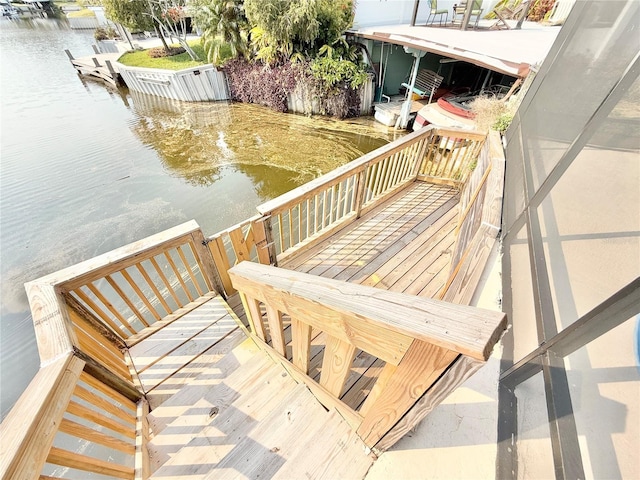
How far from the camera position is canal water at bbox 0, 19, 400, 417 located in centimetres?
505

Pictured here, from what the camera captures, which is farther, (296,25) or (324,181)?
(296,25)

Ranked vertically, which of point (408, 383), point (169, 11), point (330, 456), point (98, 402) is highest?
point (169, 11)

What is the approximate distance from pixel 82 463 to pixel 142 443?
542mm

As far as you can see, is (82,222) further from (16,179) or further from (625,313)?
(625,313)

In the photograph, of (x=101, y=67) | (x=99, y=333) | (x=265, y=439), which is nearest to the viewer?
(x=265, y=439)

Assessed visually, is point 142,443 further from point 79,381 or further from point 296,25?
point 296,25

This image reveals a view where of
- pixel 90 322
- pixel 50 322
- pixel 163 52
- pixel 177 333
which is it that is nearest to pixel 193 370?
pixel 177 333

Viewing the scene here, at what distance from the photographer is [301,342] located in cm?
132

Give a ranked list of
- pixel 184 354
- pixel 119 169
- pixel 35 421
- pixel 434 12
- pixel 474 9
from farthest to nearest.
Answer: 1. pixel 434 12
2. pixel 474 9
3. pixel 119 169
4. pixel 184 354
5. pixel 35 421

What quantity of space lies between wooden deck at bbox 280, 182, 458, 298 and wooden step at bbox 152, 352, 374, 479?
1.36m

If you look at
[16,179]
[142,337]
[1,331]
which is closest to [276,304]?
[142,337]

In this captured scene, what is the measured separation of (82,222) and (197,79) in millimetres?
8733

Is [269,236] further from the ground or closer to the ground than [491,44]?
closer to the ground

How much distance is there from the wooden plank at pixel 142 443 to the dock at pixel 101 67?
17.8 meters
